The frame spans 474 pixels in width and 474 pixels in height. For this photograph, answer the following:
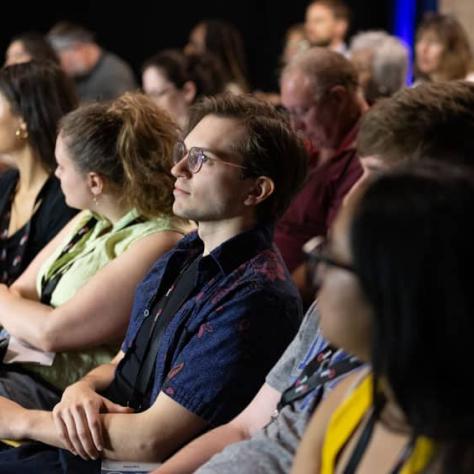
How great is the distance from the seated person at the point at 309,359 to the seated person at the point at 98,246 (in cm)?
63

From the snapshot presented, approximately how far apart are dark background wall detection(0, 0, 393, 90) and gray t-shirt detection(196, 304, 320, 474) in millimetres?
6962

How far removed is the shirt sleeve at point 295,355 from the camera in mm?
1735

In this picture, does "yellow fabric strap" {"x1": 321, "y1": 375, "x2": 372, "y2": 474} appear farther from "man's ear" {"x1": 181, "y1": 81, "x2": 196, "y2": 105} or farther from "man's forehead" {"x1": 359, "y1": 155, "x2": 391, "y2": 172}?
"man's ear" {"x1": 181, "y1": 81, "x2": 196, "y2": 105}

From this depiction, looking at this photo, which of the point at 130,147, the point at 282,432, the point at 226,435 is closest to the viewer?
the point at 282,432

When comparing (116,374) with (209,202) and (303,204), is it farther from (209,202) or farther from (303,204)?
(303,204)

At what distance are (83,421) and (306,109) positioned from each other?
1728 mm

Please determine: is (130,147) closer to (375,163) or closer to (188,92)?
(375,163)

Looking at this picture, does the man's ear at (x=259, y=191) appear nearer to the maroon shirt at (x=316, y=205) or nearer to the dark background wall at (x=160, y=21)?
the maroon shirt at (x=316, y=205)

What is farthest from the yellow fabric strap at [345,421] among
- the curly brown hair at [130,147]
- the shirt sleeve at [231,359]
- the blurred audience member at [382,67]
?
the blurred audience member at [382,67]

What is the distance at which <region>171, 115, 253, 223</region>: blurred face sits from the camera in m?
2.05

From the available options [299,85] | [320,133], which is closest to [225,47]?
[299,85]

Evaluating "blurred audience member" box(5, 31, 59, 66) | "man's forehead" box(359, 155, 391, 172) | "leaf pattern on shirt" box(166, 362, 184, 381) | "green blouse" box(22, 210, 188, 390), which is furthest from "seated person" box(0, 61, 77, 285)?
"blurred audience member" box(5, 31, 59, 66)

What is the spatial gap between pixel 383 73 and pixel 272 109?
2.64 meters

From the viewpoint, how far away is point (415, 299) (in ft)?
3.65
